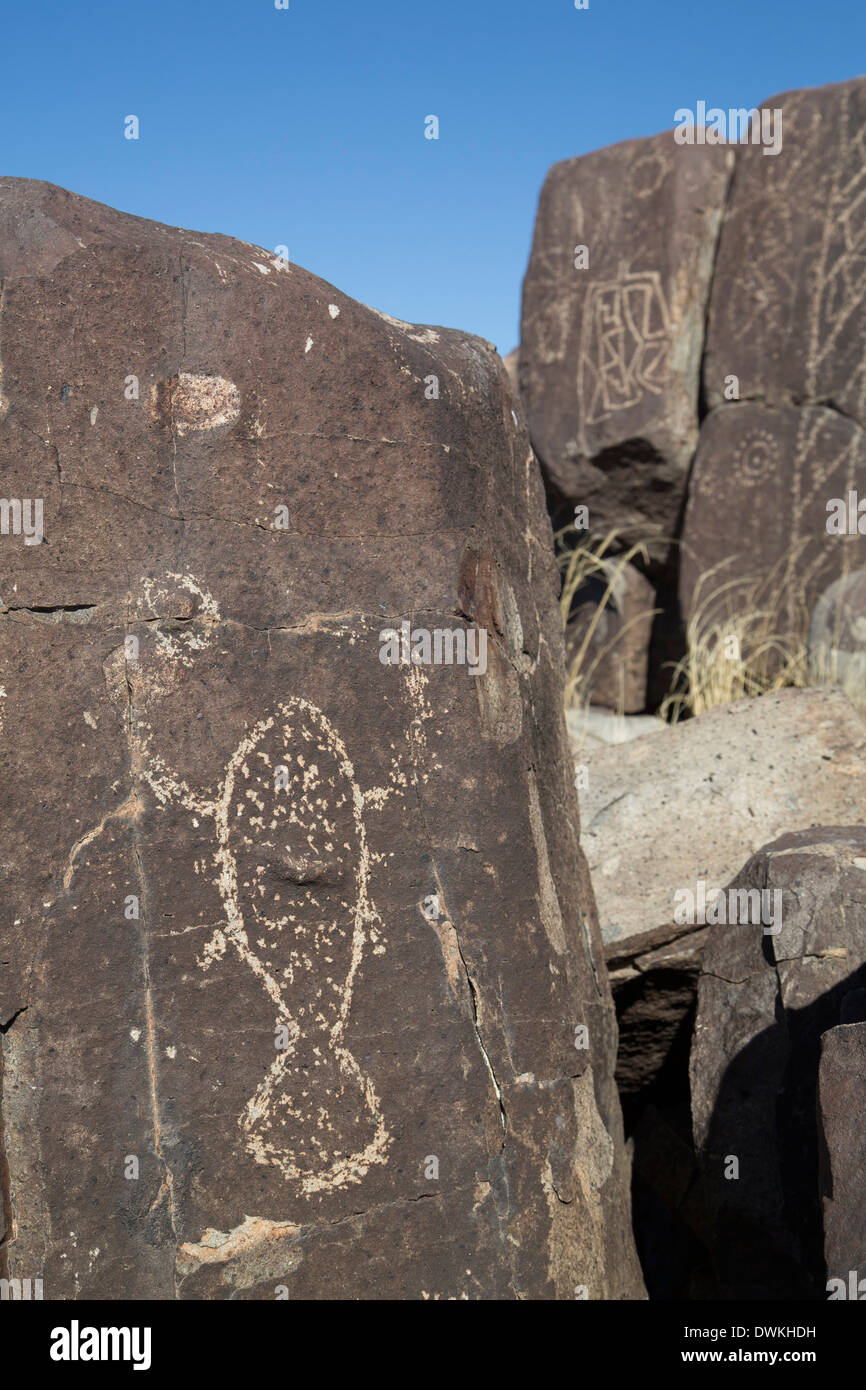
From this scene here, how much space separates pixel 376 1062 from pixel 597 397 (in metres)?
4.60

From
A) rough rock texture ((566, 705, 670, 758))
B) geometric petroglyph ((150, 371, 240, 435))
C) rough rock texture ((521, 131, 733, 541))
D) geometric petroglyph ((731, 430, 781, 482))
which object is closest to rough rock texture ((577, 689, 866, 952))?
rough rock texture ((566, 705, 670, 758))

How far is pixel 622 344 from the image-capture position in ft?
19.4

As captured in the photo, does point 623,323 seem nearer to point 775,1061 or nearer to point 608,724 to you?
point 608,724

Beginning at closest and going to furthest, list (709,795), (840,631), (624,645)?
(709,795), (840,631), (624,645)

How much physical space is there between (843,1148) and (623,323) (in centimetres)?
490

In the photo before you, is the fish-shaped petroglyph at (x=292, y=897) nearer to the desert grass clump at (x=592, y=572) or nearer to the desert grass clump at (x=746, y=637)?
the desert grass clump at (x=746, y=637)

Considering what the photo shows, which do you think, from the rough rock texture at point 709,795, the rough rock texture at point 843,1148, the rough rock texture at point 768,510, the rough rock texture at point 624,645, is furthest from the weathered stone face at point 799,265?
the rough rock texture at point 843,1148

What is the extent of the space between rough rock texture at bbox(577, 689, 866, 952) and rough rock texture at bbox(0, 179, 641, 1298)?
3.56ft

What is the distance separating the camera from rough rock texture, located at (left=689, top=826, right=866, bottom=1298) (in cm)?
219

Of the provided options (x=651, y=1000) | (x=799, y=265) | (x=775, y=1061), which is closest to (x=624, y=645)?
(x=799, y=265)

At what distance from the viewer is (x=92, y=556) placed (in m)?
1.88

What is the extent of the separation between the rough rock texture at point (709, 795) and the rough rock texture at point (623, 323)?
2293mm

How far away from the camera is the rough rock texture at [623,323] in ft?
19.0

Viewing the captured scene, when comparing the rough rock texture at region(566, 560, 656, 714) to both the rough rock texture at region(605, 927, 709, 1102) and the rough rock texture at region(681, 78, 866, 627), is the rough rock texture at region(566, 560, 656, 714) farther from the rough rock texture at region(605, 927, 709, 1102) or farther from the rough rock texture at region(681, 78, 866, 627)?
the rough rock texture at region(605, 927, 709, 1102)
